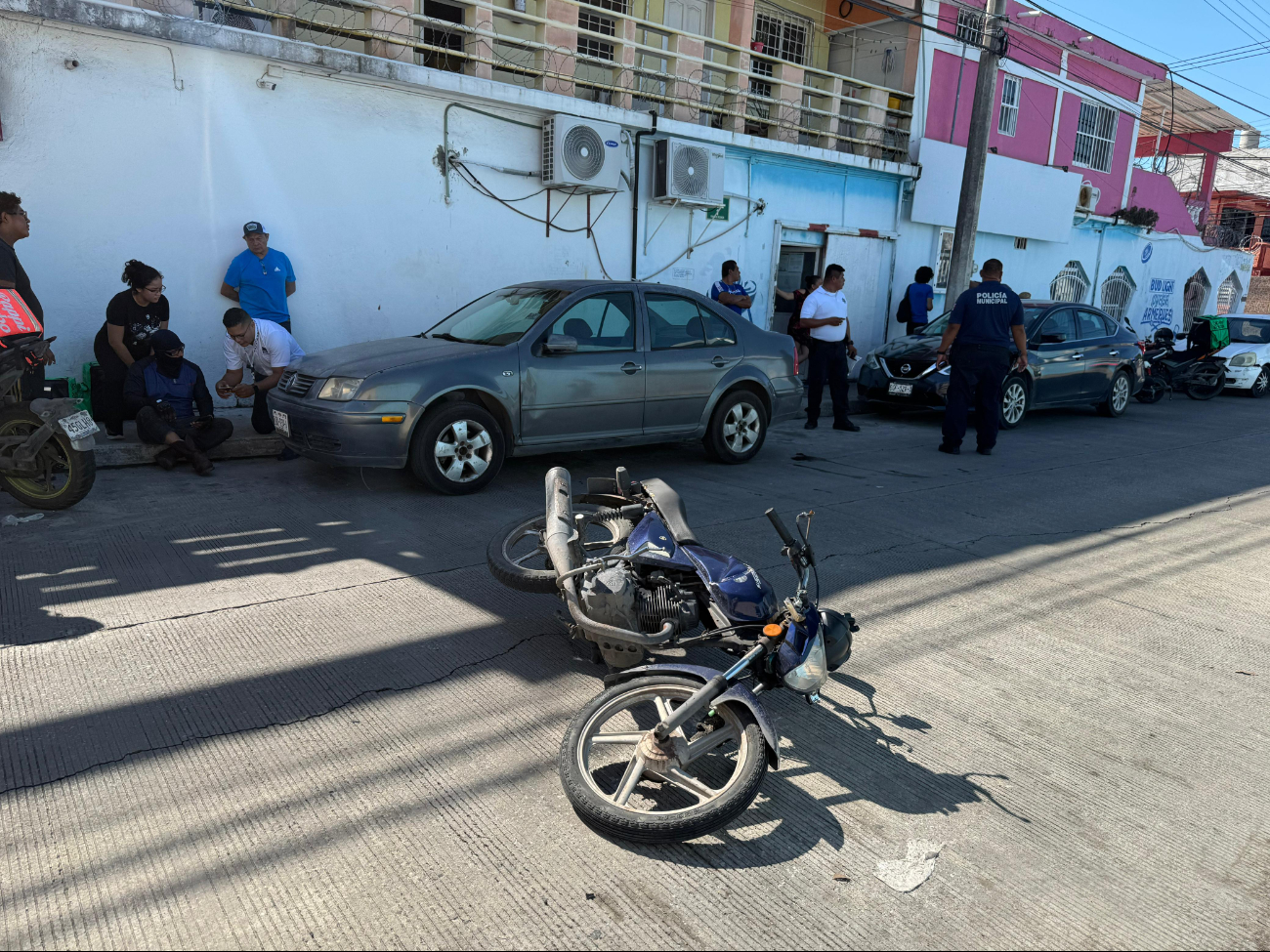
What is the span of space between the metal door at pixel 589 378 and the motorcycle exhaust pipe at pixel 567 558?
2652 mm

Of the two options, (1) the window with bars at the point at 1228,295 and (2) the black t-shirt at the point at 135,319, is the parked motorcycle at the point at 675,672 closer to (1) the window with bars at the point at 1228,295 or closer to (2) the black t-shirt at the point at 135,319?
(2) the black t-shirt at the point at 135,319

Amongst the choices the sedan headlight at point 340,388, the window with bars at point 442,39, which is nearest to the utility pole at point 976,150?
the window with bars at point 442,39

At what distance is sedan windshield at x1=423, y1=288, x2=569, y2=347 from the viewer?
6.96 meters

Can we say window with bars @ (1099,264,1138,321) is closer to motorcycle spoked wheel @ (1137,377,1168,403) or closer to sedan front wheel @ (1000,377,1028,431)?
motorcycle spoked wheel @ (1137,377,1168,403)

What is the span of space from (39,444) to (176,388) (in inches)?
66.5

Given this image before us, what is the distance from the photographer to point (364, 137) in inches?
392

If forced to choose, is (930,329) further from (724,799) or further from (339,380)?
(724,799)

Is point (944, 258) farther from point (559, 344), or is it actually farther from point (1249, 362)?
point (559, 344)

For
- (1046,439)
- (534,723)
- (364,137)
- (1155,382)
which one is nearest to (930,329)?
(1046,439)

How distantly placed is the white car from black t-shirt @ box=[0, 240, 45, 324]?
17.5 metres

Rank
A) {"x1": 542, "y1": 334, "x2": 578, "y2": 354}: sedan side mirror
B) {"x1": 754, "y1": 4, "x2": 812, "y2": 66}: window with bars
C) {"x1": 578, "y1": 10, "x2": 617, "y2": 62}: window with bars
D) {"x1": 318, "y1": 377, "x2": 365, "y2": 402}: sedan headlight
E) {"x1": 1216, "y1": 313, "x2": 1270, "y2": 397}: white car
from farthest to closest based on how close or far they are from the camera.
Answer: {"x1": 754, "y1": 4, "x2": 812, "y2": 66}: window with bars < {"x1": 1216, "y1": 313, "x2": 1270, "y2": 397}: white car < {"x1": 578, "y1": 10, "x2": 617, "y2": 62}: window with bars < {"x1": 542, "y1": 334, "x2": 578, "y2": 354}: sedan side mirror < {"x1": 318, "y1": 377, "x2": 365, "y2": 402}: sedan headlight

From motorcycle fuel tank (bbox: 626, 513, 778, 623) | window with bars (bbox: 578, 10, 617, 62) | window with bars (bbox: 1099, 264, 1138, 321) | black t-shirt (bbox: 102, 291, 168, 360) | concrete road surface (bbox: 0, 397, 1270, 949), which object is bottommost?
concrete road surface (bbox: 0, 397, 1270, 949)

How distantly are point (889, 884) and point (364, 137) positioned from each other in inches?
381

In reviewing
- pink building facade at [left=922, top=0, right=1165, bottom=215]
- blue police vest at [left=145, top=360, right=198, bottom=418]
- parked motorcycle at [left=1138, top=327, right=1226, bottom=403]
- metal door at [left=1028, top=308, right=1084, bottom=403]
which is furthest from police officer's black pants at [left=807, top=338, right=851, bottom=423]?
pink building facade at [left=922, top=0, right=1165, bottom=215]
